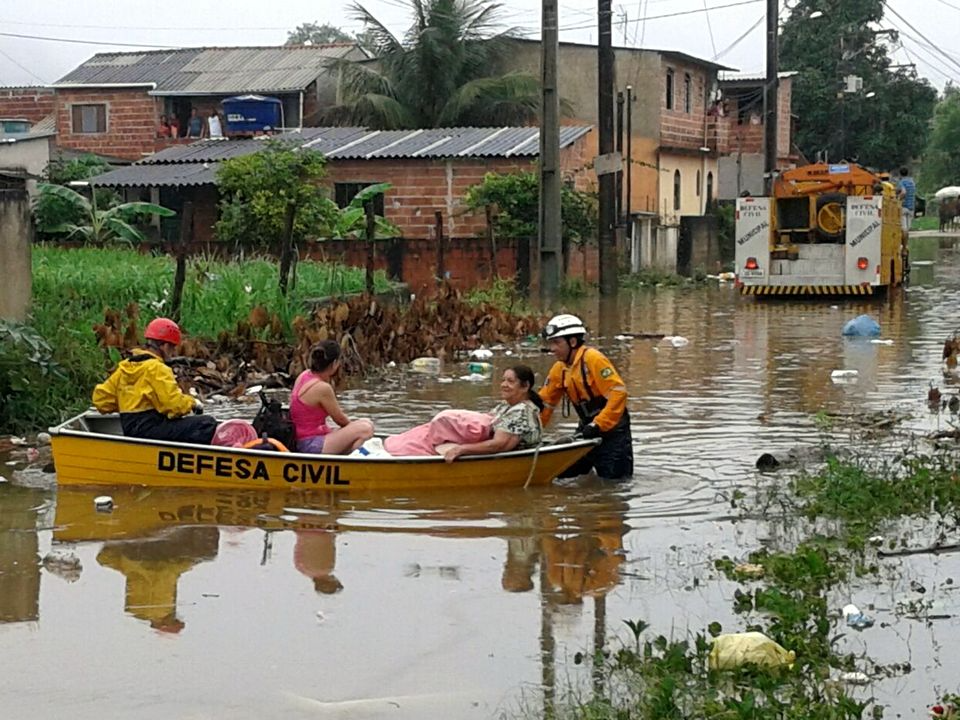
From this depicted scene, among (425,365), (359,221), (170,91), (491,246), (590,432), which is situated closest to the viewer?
(590,432)

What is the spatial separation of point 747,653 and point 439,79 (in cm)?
3688

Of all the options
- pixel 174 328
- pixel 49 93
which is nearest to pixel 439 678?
pixel 174 328

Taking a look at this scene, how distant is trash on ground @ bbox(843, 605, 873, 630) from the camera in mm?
6992

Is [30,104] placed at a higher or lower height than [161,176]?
higher

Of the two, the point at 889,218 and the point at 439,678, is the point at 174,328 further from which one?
the point at 889,218

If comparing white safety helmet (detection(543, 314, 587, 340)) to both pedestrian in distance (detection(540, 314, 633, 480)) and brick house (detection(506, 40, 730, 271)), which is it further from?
brick house (detection(506, 40, 730, 271))

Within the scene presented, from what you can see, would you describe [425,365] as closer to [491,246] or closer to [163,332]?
[163,332]

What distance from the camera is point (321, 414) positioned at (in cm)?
1085

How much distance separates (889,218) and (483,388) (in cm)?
1699

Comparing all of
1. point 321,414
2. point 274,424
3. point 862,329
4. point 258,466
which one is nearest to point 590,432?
point 321,414

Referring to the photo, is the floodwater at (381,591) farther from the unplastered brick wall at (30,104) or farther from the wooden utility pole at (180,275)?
the unplastered brick wall at (30,104)

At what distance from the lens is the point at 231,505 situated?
1020 centimetres

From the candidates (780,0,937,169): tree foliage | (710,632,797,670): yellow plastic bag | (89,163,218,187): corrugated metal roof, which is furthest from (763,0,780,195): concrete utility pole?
(710,632,797,670): yellow plastic bag

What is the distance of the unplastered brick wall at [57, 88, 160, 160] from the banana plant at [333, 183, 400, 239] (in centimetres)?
1431
